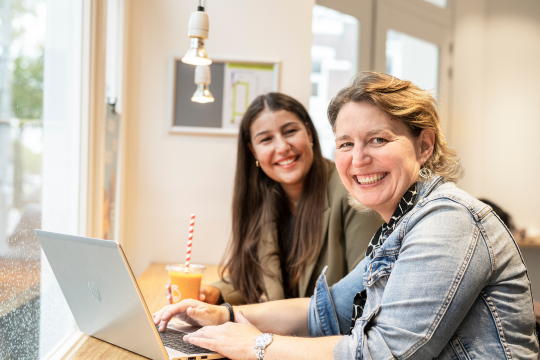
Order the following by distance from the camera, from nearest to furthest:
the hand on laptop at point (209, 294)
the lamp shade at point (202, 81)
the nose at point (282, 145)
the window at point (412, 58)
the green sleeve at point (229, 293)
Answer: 1. the hand on laptop at point (209, 294)
2. the green sleeve at point (229, 293)
3. the nose at point (282, 145)
4. the lamp shade at point (202, 81)
5. the window at point (412, 58)

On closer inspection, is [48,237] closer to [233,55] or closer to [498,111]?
[233,55]

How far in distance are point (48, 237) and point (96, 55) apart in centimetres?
72

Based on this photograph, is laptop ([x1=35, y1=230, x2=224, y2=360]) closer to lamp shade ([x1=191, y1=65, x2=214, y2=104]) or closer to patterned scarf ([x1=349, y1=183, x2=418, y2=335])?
patterned scarf ([x1=349, y1=183, x2=418, y2=335])

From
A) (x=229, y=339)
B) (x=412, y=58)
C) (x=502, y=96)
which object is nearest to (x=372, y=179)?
(x=229, y=339)

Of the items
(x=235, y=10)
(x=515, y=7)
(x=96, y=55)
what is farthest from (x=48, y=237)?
(x=515, y=7)

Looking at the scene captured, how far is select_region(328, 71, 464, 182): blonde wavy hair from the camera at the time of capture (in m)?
1.00

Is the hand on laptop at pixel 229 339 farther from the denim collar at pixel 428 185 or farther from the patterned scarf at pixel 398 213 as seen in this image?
the denim collar at pixel 428 185

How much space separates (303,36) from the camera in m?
2.44

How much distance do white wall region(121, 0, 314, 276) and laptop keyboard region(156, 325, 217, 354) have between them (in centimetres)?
127

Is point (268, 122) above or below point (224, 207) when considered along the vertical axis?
above

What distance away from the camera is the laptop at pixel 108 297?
2.92ft

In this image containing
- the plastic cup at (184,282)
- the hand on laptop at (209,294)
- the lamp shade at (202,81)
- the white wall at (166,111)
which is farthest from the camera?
the white wall at (166,111)

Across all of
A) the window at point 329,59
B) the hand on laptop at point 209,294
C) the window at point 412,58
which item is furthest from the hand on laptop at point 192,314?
the window at point 412,58

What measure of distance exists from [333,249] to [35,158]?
1003mm
